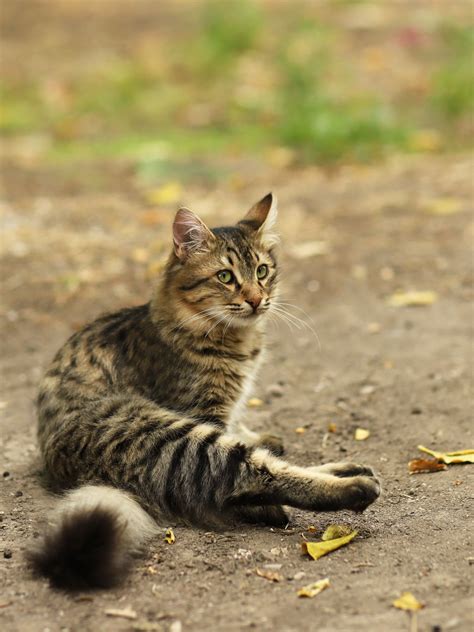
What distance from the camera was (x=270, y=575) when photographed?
3561 mm

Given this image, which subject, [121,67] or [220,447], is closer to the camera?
[220,447]

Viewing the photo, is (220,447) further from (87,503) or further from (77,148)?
(77,148)

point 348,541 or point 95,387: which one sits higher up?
point 95,387

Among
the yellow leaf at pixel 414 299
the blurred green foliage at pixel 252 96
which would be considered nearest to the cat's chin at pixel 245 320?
the yellow leaf at pixel 414 299

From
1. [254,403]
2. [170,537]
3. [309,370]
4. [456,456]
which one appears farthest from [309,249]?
[170,537]

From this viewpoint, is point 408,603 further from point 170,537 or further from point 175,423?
point 175,423

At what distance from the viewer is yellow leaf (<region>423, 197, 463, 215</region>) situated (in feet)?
25.9

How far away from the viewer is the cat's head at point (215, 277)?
4.44 meters

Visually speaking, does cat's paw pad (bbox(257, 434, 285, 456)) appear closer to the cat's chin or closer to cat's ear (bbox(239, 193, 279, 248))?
the cat's chin

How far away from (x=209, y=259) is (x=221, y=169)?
502cm

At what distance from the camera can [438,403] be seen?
521cm

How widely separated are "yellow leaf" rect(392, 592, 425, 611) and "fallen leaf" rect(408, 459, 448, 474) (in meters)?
1.25

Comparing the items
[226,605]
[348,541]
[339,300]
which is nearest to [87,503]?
[226,605]

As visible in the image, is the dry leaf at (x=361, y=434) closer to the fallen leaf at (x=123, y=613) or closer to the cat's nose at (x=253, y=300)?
the cat's nose at (x=253, y=300)
